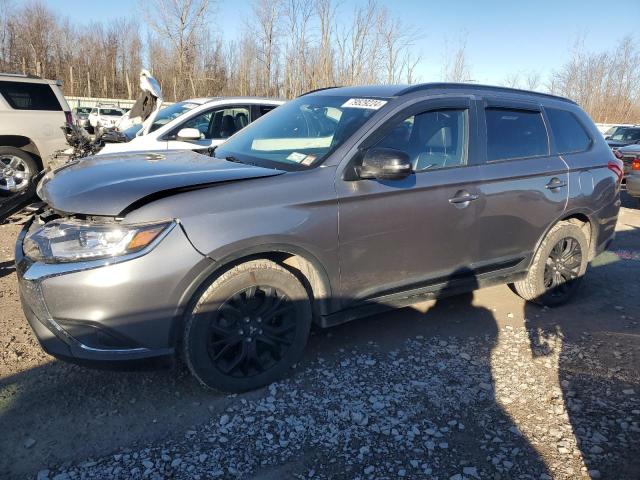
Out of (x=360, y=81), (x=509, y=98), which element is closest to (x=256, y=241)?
(x=509, y=98)

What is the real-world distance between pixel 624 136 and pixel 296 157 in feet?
53.8

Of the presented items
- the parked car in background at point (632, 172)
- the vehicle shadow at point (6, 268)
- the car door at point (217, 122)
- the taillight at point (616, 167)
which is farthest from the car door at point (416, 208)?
the parked car in background at point (632, 172)

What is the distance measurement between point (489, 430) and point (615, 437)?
2.27ft

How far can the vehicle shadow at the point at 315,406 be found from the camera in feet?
8.23

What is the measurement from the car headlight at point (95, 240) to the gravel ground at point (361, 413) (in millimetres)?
919

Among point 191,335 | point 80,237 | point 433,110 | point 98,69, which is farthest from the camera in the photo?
point 98,69

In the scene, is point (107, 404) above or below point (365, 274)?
below

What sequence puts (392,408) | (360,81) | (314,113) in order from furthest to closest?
(360,81) < (314,113) < (392,408)

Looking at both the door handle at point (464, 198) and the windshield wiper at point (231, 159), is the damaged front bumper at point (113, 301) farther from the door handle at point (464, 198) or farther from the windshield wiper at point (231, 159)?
the door handle at point (464, 198)

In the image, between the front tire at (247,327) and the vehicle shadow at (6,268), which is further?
the vehicle shadow at (6,268)

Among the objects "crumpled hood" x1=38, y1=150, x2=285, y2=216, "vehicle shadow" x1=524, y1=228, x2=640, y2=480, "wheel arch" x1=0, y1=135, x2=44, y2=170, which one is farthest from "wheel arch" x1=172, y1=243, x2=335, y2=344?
"wheel arch" x1=0, y1=135, x2=44, y2=170

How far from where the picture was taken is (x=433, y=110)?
3.55 metres

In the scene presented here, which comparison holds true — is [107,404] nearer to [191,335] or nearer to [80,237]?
[191,335]

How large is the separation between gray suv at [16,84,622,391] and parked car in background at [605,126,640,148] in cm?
1311
